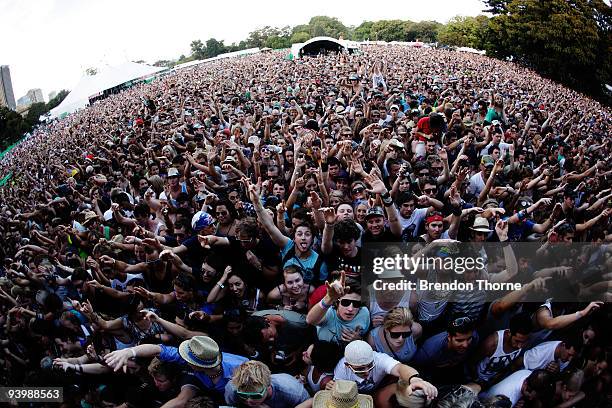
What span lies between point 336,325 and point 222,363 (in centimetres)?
69

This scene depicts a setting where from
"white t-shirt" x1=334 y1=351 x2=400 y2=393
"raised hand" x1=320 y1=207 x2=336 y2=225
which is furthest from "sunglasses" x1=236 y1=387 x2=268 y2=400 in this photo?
"raised hand" x1=320 y1=207 x2=336 y2=225

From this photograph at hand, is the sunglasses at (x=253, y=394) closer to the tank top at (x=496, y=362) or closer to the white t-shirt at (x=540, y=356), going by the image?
the tank top at (x=496, y=362)

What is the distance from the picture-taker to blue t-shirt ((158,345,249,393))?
8.61 ft

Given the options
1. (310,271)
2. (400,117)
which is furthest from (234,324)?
(400,117)

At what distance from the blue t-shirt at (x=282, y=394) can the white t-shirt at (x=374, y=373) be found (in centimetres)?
23

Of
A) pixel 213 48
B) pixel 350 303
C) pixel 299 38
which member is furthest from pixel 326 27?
pixel 350 303

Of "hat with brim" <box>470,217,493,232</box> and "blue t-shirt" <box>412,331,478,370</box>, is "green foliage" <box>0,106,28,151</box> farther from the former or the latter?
"blue t-shirt" <box>412,331,478,370</box>

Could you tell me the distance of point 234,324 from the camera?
9.64ft

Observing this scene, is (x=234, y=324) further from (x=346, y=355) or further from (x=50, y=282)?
(x=50, y=282)

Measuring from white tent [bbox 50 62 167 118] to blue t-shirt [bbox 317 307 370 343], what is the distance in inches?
1114

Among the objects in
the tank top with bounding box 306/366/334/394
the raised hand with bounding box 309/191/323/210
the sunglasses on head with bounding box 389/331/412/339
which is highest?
the raised hand with bounding box 309/191/323/210

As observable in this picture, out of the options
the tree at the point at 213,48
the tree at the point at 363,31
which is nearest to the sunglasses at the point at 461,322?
the tree at the point at 363,31

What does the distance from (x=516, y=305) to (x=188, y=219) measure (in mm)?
2907

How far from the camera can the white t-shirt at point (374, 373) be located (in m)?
2.43
